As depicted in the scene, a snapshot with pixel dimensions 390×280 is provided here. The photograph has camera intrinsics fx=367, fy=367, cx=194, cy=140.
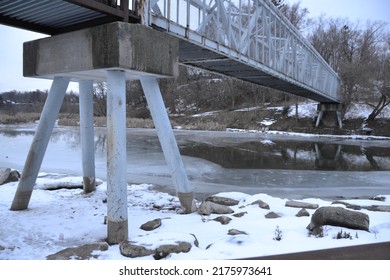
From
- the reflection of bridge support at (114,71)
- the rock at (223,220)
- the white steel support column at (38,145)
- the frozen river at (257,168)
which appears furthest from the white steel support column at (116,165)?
the frozen river at (257,168)

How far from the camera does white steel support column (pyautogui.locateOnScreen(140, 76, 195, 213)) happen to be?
887cm

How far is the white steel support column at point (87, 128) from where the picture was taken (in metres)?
11.2

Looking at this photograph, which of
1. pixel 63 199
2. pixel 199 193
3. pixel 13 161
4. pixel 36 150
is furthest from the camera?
pixel 13 161

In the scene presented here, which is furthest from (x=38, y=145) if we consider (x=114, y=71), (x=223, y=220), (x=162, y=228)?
(x=223, y=220)

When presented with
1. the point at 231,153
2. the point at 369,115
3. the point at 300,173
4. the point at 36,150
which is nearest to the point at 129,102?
the point at 369,115

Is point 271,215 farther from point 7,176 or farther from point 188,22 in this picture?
point 7,176

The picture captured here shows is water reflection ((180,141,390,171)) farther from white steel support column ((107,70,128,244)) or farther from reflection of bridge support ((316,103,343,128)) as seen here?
reflection of bridge support ((316,103,343,128))

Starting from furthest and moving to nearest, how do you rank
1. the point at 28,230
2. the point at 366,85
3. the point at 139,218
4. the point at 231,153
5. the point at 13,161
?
the point at 366,85, the point at 231,153, the point at 13,161, the point at 139,218, the point at 28,230

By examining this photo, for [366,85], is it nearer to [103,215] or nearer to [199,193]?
[199,193]

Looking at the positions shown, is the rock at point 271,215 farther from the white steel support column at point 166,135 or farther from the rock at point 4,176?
the rock at point 4,176

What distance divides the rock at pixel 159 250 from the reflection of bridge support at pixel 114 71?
1159 millimetres

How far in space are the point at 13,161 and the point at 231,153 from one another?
12398mm

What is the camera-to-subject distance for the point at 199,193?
11977 mm

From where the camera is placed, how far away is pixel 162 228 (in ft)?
24.5
